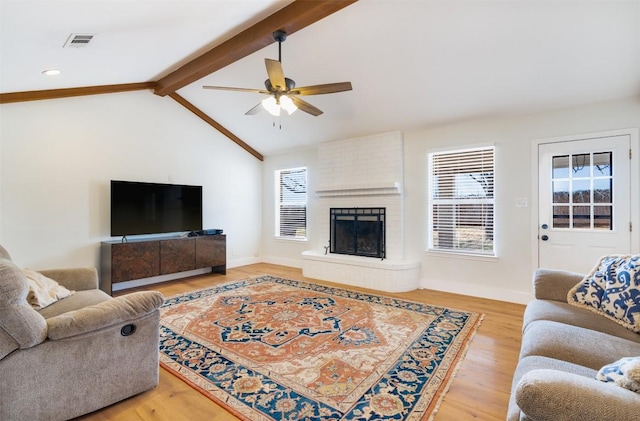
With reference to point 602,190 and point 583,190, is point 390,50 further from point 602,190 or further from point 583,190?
point 602,190

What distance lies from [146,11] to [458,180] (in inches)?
163

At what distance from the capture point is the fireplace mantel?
4.74m

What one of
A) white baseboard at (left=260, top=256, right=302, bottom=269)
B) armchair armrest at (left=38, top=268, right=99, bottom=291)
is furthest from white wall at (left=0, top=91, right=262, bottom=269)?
armchair armrest at (left=38, top=268, right=99, bottom=291)

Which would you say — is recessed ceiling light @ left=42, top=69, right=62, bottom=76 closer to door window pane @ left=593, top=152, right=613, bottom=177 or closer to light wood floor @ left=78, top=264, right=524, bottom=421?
light wood floor @ left=78, top=264, right=524, bottom=421

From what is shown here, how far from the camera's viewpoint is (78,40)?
8.99ft

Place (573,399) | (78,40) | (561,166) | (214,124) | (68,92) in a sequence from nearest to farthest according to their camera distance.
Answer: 1. (573,399)
2. (78,40)
3. (561,166)
4. (68,92)
5. (214,124)

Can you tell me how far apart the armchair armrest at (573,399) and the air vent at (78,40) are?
3.90 metres

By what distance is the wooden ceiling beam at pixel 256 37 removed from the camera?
111 inches

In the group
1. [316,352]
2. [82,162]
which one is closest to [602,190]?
[316,352]

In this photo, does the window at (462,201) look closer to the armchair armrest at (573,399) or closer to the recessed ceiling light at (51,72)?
the armchair armrest at (573,399)

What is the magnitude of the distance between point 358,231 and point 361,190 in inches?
27.8

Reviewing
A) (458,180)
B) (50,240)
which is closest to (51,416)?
(50,240)

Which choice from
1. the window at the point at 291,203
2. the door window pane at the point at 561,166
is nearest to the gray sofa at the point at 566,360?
the door window pane at the point at 561,166

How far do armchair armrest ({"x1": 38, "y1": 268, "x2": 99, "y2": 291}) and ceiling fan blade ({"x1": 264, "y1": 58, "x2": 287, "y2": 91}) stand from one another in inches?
100
